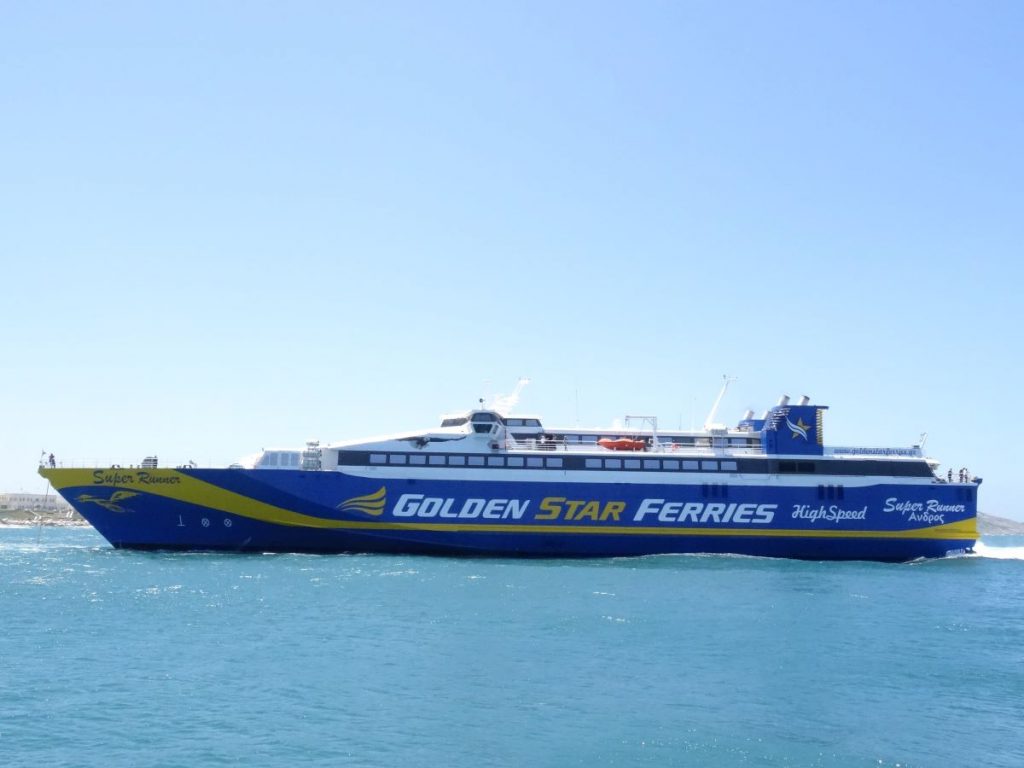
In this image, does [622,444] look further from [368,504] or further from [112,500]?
[112,500]

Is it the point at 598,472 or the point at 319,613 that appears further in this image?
the point at 598,472

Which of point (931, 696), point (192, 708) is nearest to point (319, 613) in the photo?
point (192, 708)

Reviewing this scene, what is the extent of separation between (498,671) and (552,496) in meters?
17.6

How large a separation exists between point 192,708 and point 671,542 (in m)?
22.9

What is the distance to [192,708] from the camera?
1280 centimetres

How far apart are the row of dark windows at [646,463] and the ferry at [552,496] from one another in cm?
5

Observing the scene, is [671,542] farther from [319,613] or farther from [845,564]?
[319,613]

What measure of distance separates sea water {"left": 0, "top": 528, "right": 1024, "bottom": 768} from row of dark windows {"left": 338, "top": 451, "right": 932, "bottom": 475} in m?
6.66

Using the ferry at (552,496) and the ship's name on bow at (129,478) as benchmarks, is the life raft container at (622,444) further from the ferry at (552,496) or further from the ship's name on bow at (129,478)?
the ship's name on bow at (129,478)

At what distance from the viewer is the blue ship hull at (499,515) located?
103 ft

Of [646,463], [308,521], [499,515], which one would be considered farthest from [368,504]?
[646,463]

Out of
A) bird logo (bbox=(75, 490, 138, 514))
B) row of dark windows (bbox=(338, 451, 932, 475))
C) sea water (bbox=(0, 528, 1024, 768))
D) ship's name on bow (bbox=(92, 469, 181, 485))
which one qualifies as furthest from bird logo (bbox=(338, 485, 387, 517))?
bird logo (bbox=(75, 490, 138, 514))

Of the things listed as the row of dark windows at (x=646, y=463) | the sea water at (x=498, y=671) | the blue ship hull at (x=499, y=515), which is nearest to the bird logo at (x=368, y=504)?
the blue ship hull at (x=499, y=515)

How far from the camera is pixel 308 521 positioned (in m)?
31.5
